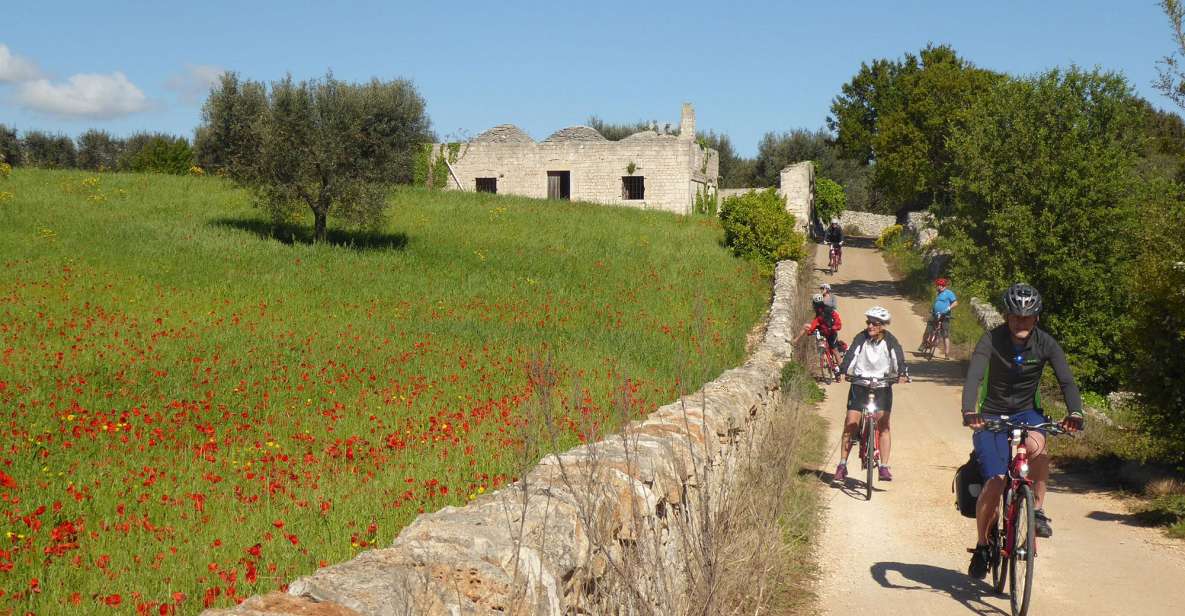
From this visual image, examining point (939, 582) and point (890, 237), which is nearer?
point (939, 582)

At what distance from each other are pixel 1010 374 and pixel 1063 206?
14.1 meters

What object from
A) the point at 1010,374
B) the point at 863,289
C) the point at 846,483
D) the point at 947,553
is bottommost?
the point at 846,483

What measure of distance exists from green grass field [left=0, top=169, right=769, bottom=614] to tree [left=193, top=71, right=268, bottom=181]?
189 cm

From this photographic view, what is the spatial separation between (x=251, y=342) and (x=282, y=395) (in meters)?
3.47

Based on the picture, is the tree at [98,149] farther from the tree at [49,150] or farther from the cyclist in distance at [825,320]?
the cyclist in distance at [825,320]

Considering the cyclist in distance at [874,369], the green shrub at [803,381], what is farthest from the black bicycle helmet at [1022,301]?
the green shrub at [803,381]

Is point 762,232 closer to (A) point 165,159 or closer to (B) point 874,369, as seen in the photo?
(B) point 874,369

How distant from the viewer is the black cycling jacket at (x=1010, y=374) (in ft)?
22.3

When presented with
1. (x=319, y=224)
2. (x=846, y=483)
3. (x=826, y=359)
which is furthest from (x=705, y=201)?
(x=846, y=483)

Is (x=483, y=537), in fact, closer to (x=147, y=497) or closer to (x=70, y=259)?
(x=147, y=497)

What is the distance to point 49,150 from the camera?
72.2m

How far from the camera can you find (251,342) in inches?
578

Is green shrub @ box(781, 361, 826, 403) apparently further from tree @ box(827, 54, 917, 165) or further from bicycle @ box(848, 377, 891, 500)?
tree @ box(827, 54, 917, 165)

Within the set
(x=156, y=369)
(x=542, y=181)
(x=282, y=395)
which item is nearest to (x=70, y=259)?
(x=156, y=369)
